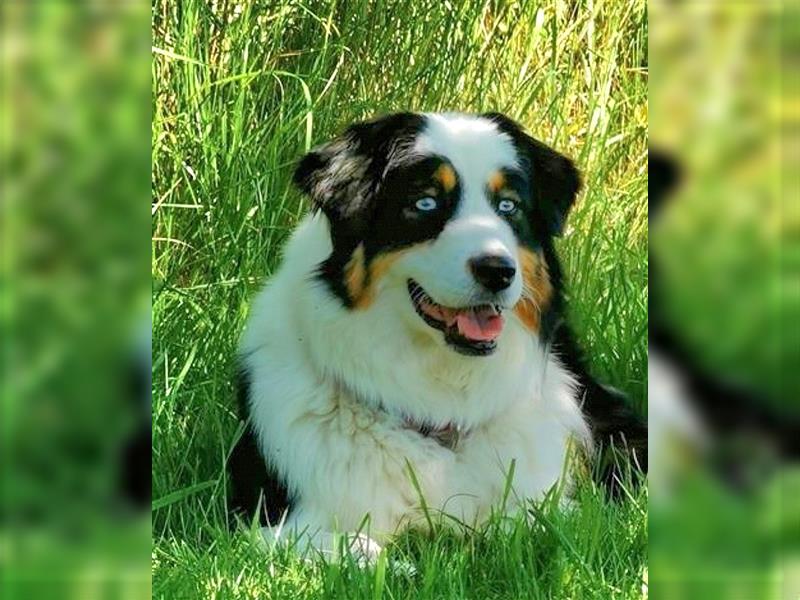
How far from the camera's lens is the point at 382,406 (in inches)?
119

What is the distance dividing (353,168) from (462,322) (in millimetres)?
476

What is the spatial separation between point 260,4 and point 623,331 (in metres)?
1.22

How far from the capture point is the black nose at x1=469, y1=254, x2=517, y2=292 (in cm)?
263

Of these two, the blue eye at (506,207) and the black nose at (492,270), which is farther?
the blue eye at (506,207)

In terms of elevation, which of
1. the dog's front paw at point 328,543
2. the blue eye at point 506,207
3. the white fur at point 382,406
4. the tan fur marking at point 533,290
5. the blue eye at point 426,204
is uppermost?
the blue eye at point 506,207

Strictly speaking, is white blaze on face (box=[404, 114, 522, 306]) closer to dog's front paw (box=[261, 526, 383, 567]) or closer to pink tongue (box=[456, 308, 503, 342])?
pink tongue (box=[456, 308, 503, 342])

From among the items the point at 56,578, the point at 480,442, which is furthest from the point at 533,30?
the point at 56,578

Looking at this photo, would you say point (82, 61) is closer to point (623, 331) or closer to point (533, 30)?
point (533, 30)

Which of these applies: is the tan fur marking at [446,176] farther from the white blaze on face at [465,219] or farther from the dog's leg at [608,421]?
the dog's leg at [608,421]

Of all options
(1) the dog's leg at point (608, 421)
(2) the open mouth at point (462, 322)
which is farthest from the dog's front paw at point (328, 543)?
(1) the dog's leg at point (608, 421)

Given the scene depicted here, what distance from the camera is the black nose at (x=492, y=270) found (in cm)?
263

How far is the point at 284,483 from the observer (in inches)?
120

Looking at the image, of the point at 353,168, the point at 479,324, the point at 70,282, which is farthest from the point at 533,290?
the point at 70,282

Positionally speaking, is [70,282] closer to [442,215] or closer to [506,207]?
[442,215]
